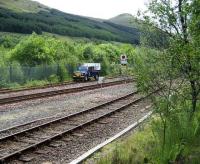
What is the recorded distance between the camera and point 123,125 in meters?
16.9

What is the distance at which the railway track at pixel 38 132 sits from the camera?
39.2 feet

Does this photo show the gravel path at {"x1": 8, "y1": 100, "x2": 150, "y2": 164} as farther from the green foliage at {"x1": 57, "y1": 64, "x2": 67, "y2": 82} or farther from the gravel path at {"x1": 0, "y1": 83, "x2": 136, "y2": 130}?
the green foliage at {"x1": 57, "y1": 64, "x2": 67, "y2": 82}

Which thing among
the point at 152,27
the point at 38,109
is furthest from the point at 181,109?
the point at 38,109

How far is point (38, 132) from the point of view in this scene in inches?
576

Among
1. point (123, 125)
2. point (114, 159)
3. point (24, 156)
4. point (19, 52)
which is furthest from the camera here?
point (19, 52)

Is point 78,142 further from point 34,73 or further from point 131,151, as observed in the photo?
point 34,73

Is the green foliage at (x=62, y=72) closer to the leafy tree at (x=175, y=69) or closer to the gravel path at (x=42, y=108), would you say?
→ the gravel path at (x=42, y=108)

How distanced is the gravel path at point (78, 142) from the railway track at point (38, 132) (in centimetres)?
22

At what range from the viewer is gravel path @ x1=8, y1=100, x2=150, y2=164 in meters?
11.3

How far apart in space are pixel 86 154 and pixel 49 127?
4.44 m

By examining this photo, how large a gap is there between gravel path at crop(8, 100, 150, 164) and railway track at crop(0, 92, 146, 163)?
0.22 metres

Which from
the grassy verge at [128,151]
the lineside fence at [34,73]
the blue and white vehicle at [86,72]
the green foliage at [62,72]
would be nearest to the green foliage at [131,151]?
the grassy verge at [128,151]

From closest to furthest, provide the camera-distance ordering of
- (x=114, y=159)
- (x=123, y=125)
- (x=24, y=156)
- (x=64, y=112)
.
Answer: (x=114, y=159) < (x=24, y=156) < (x=123, y=125) < (x=64, y=112)

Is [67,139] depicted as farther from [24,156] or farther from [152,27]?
[152,27]
